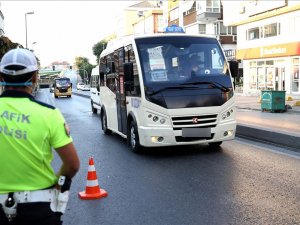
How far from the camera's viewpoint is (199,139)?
29.5ft

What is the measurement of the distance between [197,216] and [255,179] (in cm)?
211

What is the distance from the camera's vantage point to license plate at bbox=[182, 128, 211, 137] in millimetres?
8789

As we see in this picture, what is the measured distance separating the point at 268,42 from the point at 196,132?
94.6ft

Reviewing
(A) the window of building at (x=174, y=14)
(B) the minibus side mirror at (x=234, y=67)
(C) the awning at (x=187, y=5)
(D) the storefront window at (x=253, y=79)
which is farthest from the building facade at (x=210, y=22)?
(B) the minibus side mirror at (x=234, y=67)

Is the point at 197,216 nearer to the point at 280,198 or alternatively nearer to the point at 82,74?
the point at 280,198

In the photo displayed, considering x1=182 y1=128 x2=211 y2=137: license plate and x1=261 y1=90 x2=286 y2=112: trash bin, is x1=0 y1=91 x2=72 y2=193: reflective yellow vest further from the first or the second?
x1=261 y1=90 x2=286 y2=112: trash bin

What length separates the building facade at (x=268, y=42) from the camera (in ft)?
107

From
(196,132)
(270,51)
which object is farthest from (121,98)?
(270,51)

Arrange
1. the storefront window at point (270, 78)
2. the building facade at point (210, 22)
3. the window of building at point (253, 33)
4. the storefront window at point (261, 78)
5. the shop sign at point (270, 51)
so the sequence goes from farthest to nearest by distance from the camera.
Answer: the building facade at point (210, 22) → the window of building at point (253, 33) → the storefront window at point (261, 78) → the storefront window at point (270, 78) → the shop sign at point (270, 51)

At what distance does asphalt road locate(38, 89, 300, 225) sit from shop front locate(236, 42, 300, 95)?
941 inches

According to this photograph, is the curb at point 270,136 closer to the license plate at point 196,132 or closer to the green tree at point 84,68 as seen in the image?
the license plate at point 196,132

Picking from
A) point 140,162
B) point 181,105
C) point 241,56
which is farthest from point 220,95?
point 241,56

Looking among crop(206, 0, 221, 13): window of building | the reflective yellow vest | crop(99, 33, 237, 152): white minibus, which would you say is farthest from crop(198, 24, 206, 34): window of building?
the reflective yellow vest

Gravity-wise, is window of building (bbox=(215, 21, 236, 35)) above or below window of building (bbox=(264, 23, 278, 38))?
above
